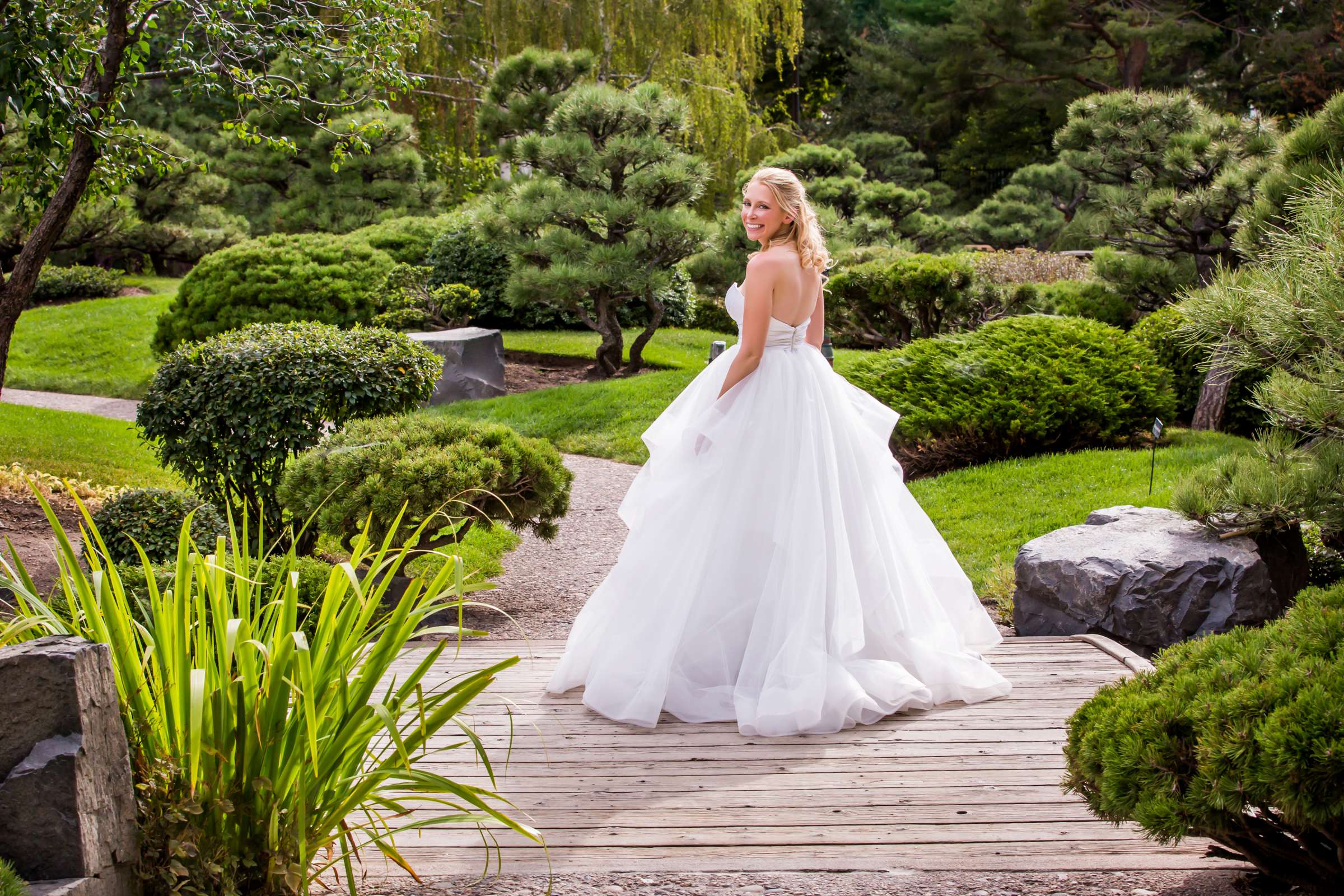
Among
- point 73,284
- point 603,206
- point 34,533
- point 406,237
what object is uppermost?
point 603,206

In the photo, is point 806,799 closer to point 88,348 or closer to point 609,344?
point 609,344

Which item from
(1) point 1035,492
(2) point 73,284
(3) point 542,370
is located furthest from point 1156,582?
(2) point 73,284

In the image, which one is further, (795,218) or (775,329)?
(775,329)

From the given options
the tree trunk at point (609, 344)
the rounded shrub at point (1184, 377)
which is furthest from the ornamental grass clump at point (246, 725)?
the tree trunk at point (609, 344)

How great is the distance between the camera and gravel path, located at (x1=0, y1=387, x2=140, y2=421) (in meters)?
12.1

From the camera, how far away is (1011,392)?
8.85 metres

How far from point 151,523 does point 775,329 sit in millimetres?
4080

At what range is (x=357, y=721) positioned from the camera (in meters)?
2.60

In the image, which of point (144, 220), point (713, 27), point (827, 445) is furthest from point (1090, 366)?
point (144, 220)

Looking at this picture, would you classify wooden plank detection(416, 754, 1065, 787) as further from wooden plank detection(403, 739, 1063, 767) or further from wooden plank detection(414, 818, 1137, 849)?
wooden plank detection(414, 818, 1137, 849)

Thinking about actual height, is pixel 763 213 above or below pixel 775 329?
above

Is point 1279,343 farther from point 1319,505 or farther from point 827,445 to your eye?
point 827,445

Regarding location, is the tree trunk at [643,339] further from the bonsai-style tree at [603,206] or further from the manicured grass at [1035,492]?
the manicured grass at [1035,492]

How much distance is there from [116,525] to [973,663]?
4.87 meters
